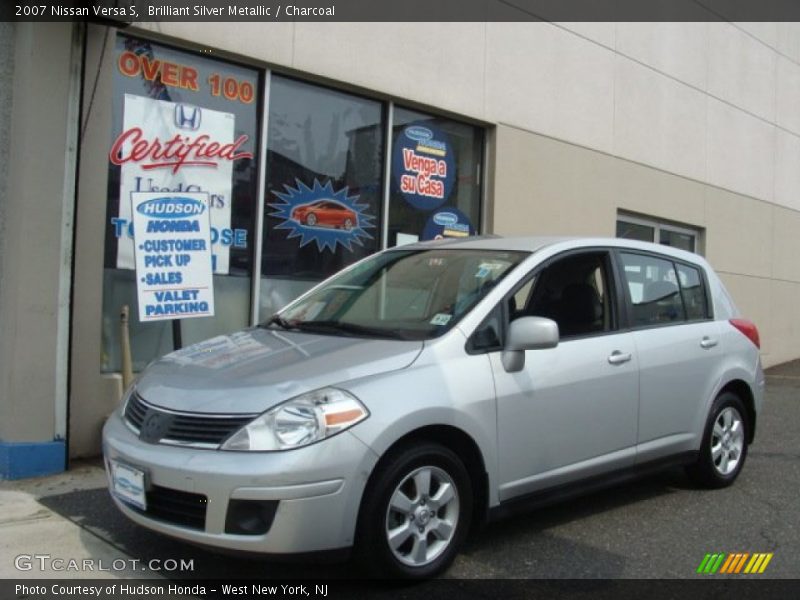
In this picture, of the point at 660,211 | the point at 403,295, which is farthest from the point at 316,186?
the point at 660,211

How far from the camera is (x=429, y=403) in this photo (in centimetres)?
373

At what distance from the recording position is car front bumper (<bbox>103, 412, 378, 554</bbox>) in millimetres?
3365

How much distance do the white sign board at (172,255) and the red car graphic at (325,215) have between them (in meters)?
1.88

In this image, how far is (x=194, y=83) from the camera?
710cm

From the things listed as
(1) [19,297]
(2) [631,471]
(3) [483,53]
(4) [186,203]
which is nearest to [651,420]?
(2) [631,471]

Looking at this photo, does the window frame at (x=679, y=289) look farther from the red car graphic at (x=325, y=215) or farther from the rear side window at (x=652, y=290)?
the red car graphic at (x=325, y=215)

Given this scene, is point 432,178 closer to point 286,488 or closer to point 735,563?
point 735,563

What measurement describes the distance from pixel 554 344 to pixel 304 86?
4.80m

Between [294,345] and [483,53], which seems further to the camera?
[483,53]

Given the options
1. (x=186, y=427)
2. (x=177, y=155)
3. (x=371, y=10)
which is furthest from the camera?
(x=371, y=10)

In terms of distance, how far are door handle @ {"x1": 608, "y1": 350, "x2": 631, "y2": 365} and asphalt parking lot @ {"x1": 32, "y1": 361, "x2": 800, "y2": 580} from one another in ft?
3.24

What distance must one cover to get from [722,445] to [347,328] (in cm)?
293

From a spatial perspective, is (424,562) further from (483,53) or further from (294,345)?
(483,53)

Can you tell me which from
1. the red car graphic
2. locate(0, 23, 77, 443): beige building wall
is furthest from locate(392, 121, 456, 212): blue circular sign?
locate(0, 23, 77, 443): beige building wall
